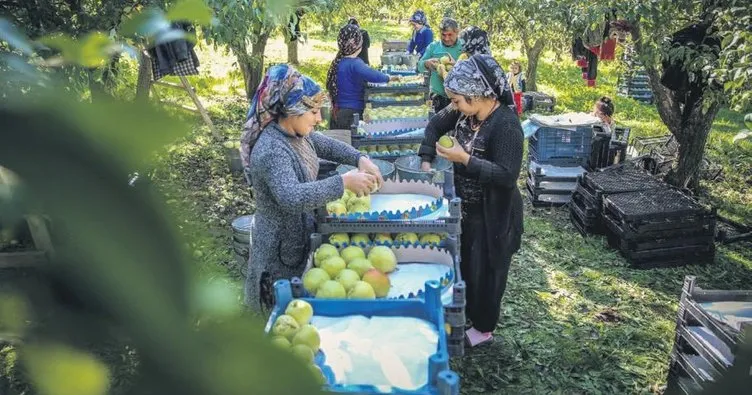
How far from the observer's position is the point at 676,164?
6430 millimetres

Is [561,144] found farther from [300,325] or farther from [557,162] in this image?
[300,325]

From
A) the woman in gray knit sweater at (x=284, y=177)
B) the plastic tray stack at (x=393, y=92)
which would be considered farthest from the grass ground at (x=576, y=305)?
the plastic tray stack at (x=393, y=92)

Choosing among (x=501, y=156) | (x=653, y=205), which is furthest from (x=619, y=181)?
(x=501, y=156)

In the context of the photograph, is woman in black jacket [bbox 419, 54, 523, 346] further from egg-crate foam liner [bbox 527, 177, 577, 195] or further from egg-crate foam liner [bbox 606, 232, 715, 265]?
egg-crate foam liner [bbox 527, 177, 577, 195]

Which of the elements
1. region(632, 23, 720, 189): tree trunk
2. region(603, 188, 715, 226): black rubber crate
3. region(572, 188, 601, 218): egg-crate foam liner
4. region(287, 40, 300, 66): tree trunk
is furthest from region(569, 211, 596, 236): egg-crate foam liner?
region(287, 40, 300, 66): tree trunk

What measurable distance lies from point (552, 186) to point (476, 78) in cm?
369

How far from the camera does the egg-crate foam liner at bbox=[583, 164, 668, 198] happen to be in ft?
18.4

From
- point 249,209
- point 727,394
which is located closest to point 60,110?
point 727,394

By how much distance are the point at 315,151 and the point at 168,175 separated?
2649 millimetres

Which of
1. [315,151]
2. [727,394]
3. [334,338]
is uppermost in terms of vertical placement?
[727,394]

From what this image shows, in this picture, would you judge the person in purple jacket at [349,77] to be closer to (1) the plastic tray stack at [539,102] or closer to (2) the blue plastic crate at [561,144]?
(2) the blue plastic crate at [561,144]

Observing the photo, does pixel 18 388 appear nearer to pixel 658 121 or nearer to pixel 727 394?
pixel 727 394

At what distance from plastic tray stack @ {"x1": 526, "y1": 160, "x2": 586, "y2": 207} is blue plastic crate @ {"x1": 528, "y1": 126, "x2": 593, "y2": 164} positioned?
153 mm

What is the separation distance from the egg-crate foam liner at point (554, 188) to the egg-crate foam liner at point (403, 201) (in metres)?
3.40
